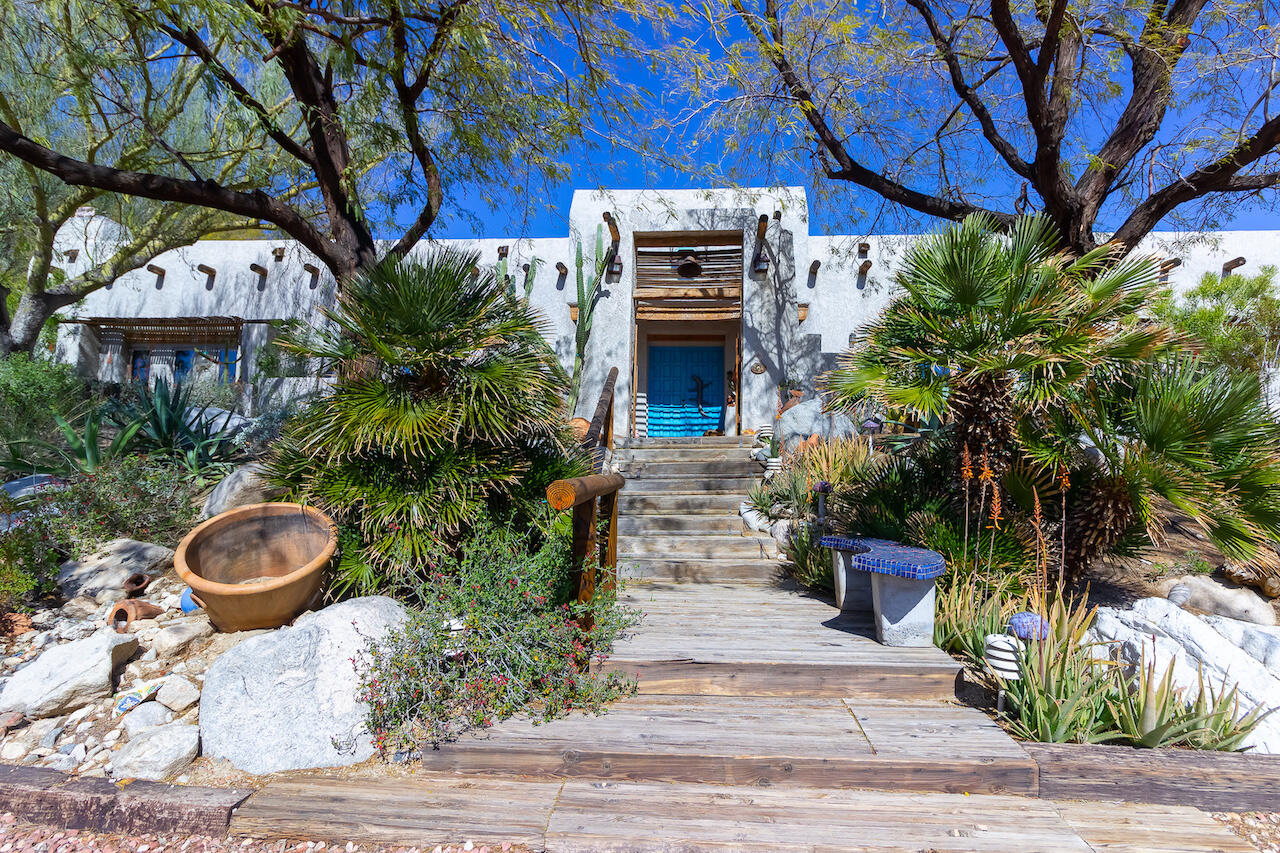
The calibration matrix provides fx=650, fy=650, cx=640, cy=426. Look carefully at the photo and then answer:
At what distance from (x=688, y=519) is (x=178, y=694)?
4.35 metres

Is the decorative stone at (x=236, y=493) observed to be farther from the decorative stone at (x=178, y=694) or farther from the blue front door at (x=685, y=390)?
the blue front door at (x=685, y=390)

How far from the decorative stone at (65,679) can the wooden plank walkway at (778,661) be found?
2.70m

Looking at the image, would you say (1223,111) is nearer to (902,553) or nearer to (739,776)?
(902,553)

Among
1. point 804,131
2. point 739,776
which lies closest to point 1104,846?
point 739,776

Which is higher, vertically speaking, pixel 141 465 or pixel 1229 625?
pixel 141 465

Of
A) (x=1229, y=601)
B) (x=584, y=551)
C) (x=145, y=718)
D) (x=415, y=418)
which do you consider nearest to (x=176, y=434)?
(x=415, y=418)

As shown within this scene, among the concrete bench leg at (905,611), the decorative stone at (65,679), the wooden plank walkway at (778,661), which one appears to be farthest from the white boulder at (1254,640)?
the decorative stone at (65,679)

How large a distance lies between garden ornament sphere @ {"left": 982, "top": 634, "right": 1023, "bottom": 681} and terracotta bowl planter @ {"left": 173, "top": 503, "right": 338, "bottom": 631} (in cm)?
389

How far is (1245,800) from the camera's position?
9.43 feet

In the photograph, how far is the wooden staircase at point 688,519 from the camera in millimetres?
5859

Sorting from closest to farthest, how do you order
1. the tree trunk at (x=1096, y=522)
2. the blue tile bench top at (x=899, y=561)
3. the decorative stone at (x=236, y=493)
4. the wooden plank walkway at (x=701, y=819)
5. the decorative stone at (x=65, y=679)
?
the wooden plank walkway at (x=701, y=819)
the decorative stone at (x=65, y=679)
the blue tile bench top at (x=899, y=561)
the tree trunk at (x=1096, y=522)
the decorative stone at (x=236, y=493)

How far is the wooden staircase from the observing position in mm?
5859

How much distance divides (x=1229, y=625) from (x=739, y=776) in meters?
3.74

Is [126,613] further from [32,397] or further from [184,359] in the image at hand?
[184,359]
